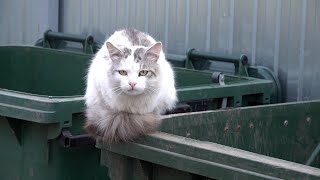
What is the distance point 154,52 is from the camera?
3.05m

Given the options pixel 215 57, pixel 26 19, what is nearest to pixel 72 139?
pixel 215 57

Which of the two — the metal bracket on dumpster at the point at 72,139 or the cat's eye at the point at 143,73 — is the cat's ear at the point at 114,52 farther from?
the metal bracket on dumpster at the point at 72,139

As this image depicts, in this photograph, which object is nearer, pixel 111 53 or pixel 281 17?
pixel 111 53

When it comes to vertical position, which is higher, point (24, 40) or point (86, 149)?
point (24, 40)

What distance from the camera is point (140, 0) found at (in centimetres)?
572

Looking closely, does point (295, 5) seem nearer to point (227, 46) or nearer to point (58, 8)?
point (227, 46)

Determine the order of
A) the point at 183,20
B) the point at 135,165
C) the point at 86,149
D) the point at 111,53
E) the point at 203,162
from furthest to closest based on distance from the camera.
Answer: the point at 183,20, the point at 86,149, the point at 111,53, the point at 135,165, the point at 203,162

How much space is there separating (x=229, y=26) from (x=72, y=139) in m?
2.11

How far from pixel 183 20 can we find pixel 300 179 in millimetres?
3304

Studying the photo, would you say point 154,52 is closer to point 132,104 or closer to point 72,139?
point 132,104

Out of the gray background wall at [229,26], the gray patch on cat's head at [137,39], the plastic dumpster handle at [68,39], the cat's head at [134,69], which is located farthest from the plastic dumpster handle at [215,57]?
the cat's head at [134,69]

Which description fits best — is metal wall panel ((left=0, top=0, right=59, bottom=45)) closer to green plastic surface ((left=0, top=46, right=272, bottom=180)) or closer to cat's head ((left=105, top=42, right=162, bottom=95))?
green plastic surface ((left=0, top=46, right=272, bottom=180))

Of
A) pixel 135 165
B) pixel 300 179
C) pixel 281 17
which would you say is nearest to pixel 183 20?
pixel 281 17

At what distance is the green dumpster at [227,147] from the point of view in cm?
234
